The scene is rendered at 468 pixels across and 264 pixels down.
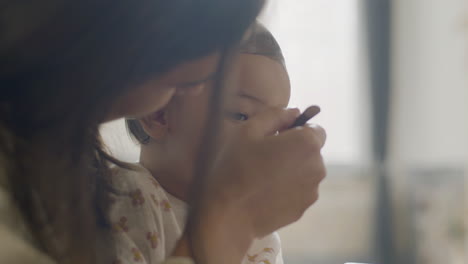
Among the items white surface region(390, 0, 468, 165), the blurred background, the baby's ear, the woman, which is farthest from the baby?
white surface region(390, 0, 468, 165)

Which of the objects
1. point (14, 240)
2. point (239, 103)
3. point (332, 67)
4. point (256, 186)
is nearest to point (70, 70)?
point (14, 240)

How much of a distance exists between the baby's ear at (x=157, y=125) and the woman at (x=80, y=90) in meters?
0.22

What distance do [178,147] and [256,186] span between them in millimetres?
202

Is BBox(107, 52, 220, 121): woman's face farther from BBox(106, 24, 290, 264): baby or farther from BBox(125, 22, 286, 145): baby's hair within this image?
BBox(125, 22, 286, 145): baby's hair

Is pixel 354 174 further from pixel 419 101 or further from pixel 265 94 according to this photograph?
pixel 265 94

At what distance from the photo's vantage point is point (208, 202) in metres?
0.60

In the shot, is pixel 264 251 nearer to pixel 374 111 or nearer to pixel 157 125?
pixel 157 125

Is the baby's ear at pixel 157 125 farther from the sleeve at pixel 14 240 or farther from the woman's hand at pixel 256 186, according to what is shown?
the sleeve at pixel 14 240

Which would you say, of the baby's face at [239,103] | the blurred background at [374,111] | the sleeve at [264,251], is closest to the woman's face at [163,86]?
the baby's face at [239,103]

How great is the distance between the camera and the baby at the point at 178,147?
724mm

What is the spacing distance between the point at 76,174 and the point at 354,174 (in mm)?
2427

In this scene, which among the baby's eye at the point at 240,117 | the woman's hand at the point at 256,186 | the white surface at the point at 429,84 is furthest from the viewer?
the white surface at the point at 429,84

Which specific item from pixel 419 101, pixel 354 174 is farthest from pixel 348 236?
pixel 419 101

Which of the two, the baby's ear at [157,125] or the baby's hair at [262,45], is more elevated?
the baby's hair at [262,45]
